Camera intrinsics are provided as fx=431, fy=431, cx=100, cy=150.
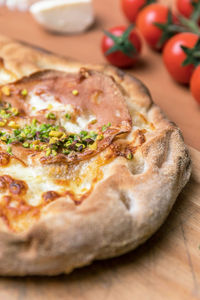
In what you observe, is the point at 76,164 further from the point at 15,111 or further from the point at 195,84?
the point at 195,84

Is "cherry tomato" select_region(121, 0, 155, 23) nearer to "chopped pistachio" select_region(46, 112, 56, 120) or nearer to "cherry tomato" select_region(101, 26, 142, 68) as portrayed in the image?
"cherry tomato" select_region(101, 26, 142, 68)

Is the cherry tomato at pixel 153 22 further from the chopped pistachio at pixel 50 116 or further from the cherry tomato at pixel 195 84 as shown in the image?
the chopped pistachio at pixel 50 116

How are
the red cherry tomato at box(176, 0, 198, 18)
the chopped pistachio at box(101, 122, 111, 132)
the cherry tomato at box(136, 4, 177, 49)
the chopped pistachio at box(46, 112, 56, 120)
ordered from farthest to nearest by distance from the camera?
1. the red cherry tomato at box(176, 0, 198, 18)
2. the cherry tomato at box(136, 4, 177, 49)
3. the chopped pistachio at box(46, 112, 56, 120)
4. the chopped pistachio at box(101, 122, 111, 132)

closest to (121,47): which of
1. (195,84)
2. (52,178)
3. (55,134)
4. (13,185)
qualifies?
(195,84)

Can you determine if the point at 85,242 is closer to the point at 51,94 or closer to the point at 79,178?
the point at 79,178

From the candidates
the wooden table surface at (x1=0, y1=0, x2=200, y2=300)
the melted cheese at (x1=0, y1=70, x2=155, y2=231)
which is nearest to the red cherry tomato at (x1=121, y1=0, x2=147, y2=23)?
the wooden table surface at (x1=0, y1=0, x2=200, y2=300)
